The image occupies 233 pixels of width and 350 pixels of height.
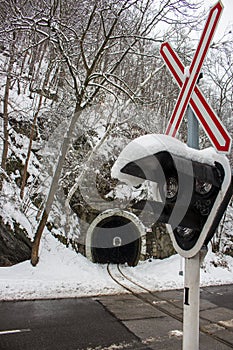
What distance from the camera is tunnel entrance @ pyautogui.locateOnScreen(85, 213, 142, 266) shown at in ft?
48.4

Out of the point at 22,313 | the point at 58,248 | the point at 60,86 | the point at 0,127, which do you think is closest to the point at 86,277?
the point at 58,248

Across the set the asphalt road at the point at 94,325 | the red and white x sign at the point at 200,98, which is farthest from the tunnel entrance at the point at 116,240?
the red and white x sign at the point at 200,98

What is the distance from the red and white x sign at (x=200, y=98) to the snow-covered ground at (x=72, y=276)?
800 cm

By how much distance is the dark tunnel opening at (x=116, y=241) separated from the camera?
49.0 feet

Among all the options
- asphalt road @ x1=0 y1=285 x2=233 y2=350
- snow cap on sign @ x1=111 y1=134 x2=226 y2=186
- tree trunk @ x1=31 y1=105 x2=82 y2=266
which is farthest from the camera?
tree trunk @ x1=31 y1=105 x2=82 y2=266

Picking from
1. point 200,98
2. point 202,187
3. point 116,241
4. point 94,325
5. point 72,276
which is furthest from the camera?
point 116,241

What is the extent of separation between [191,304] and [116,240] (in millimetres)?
15135

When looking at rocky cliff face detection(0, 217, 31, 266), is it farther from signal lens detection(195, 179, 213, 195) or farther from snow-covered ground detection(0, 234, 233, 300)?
signal lens detection(195, 179, 213, 195)

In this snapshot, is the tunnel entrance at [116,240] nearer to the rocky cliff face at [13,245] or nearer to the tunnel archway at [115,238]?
the tunnel archway at [115,238]

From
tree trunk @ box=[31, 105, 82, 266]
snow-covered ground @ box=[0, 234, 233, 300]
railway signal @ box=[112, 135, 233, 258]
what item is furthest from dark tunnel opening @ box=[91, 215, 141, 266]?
railway signal @ box=[112, 135, 233, 258]

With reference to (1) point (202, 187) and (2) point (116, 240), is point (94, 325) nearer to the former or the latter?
(1) point (202, 187)

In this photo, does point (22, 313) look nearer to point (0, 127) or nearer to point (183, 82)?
point (183, 82)

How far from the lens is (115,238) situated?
16484 mm

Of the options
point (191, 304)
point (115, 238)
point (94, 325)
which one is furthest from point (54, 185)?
point (191, 304)
